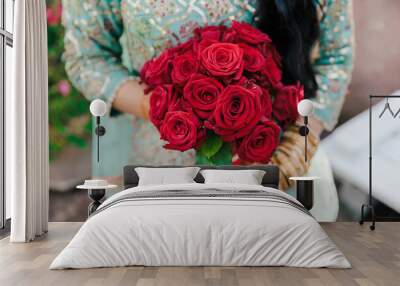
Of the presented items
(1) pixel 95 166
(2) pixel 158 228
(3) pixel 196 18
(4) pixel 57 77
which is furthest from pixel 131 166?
(2) pixel 158 228

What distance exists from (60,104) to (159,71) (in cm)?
126

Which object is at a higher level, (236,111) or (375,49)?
(375,49)

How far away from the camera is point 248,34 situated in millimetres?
6699

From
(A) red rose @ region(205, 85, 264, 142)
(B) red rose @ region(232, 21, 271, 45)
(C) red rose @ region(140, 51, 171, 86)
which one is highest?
(B) red rose @ region(232, 21, 271, 45)

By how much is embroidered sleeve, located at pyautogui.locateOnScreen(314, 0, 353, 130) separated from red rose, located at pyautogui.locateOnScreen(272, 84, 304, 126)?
276 millimetres

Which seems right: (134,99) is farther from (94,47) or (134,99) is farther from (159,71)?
(94,47)

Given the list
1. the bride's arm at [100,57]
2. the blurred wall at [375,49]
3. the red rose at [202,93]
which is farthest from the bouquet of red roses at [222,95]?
the blurred wall at [375,49]

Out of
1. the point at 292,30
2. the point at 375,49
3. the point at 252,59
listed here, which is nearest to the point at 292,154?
the point at 252,59

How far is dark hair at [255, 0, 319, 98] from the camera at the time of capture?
22.1 ft

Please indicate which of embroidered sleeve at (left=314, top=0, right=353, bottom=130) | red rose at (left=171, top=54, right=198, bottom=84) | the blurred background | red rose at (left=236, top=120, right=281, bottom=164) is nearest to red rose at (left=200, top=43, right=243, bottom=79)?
red rose at (left=171, top=54, right=198, bottom=84)

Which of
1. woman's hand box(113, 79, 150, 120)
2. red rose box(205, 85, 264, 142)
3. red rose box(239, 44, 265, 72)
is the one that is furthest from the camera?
woman's hand box(113, 79, 150, 120)

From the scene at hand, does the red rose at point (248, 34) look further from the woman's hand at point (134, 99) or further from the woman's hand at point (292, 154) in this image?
the woman's hand at point (134, 99)

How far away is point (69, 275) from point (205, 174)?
2661mm

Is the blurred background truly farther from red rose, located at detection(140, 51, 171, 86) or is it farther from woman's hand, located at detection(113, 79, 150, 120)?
red rose, located at detection(140, 51, 171, 86)
